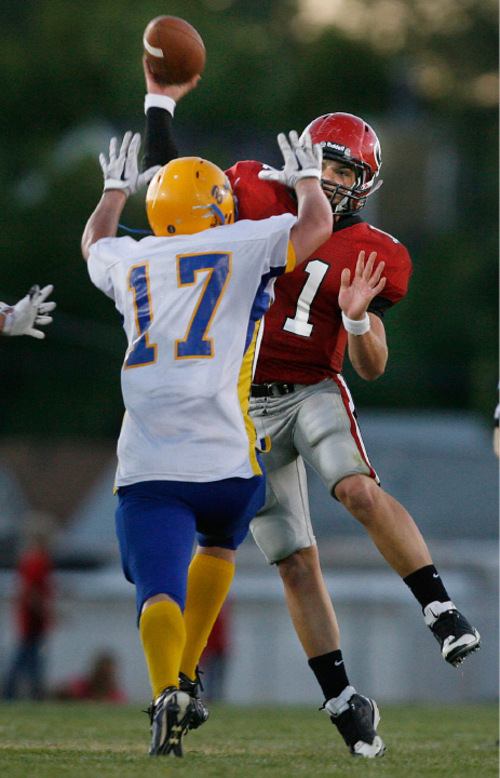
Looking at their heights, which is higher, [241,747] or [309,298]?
[309,298]

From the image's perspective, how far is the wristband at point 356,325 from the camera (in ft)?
15.1

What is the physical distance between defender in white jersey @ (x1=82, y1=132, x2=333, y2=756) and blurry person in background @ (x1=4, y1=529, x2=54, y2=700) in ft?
21.7

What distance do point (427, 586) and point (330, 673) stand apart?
47 centimetres

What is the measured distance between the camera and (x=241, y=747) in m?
5.06

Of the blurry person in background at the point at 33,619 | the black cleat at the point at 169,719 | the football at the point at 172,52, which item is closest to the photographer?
the black cleat at the point at 169,719

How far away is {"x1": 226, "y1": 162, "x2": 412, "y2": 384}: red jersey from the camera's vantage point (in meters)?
4.88

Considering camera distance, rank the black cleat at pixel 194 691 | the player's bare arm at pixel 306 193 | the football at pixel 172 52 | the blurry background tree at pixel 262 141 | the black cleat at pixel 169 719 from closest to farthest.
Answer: the black cleat at pixel 169 719, the player's bare arm at pixel 306 193, the black cleat at pixel 194 691, the football at pixel 172 52, the blurry background tree at pixel 262 141

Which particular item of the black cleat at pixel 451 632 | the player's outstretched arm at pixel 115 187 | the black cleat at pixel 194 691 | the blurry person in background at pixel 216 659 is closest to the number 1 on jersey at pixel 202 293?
the player's outstretched arm at pixel 115 187

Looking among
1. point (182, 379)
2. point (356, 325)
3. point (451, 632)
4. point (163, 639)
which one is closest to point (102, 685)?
point (451, 632)

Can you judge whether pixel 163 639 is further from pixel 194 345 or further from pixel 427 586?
pixel 427 586

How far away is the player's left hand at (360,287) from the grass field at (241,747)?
1506 mm

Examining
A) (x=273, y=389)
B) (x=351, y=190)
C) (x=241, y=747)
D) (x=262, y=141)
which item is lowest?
(x=241, y=747)

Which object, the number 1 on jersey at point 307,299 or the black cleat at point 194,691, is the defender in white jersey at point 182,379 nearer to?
the black cleat at point 194,691

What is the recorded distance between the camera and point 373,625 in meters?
13.0
